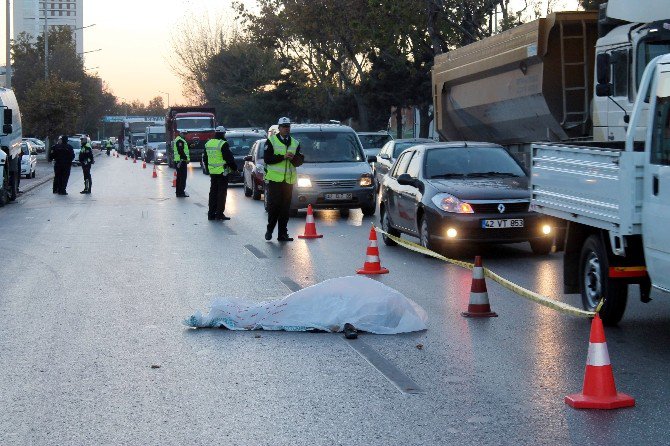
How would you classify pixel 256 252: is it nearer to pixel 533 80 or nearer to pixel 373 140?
pixel 533 80

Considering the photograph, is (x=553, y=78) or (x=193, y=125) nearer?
(x=553, y=78)

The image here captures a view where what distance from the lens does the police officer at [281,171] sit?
18.2 metres

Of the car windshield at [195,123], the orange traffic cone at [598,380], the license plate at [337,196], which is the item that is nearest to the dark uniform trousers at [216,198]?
the license plate at [337,196]

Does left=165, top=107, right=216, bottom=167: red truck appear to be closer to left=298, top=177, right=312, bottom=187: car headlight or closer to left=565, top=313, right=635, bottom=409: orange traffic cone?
left=298, top=177, right=312, bottom=187: car headlight

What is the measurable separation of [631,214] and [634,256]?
581mm

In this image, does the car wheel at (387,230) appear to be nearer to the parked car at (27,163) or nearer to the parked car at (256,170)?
the parked car at (256,170)

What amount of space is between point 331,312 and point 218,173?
1385cm

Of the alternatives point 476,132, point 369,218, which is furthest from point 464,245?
point 476,132

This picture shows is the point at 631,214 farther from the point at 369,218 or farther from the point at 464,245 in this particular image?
the point at 369,218

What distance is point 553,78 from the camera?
21.4 m

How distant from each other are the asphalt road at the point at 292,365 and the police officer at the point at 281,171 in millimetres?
2757

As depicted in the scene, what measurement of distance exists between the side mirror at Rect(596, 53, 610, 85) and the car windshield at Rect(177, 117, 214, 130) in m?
45.2

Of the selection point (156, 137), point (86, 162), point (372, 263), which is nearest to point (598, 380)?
point (372, 263)

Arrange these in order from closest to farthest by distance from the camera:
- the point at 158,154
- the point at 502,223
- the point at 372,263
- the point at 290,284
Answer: the point at 290,284
the point at 372,263
the point at 502,223
the point at 158,154
